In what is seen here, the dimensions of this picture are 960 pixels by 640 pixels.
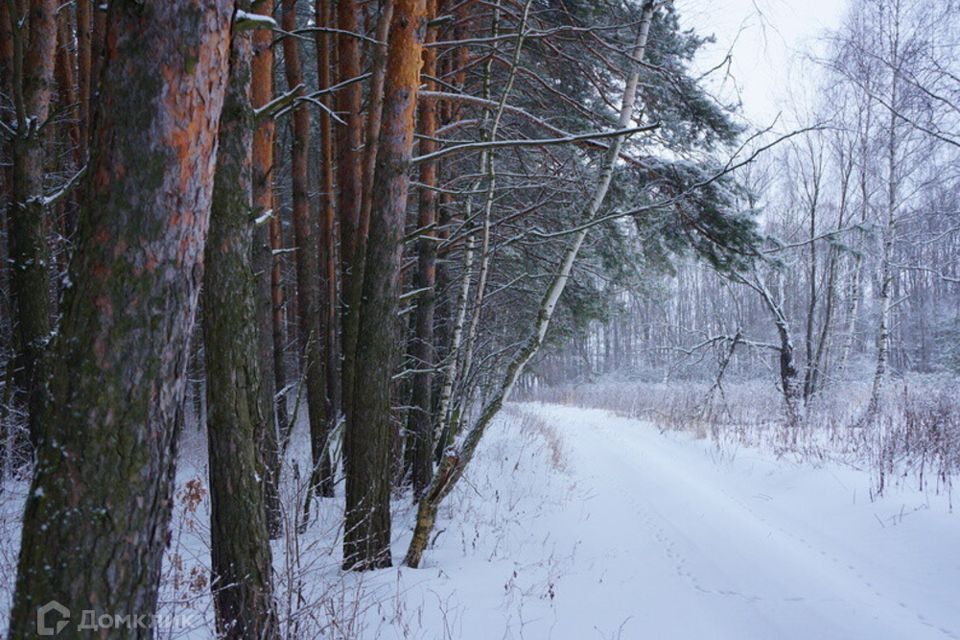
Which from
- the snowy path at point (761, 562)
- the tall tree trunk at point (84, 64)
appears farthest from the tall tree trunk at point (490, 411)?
the tall tree trunk at point (84, 64)

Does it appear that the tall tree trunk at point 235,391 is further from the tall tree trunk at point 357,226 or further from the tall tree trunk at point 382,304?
the tall tree trunk at point 357,226

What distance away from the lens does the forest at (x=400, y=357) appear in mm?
1599

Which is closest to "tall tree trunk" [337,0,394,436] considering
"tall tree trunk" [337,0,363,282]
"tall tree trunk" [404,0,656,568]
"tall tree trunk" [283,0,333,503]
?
"tall tree trunk" [337,0,363,282]

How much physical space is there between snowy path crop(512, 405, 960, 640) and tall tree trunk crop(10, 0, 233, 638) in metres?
2.71

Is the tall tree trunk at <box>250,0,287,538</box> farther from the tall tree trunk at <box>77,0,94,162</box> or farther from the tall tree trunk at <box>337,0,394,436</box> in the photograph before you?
the tall tree trunk at <box>77,0,94,162</box>

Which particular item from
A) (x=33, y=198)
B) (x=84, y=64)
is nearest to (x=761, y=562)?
(x=33, y=198)

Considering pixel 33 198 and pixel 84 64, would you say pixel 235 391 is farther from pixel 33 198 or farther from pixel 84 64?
pixel 84 64

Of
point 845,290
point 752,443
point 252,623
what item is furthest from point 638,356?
point 252,623

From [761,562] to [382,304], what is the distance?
12.5ft

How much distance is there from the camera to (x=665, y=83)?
623 cm

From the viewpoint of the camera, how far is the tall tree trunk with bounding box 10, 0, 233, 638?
1.48 metres

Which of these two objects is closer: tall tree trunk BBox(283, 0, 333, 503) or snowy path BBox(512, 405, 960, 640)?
snowy path BBox(512, 405, 960, 640)

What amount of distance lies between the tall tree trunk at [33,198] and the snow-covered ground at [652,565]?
251 cm

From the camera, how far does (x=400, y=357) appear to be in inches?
257
